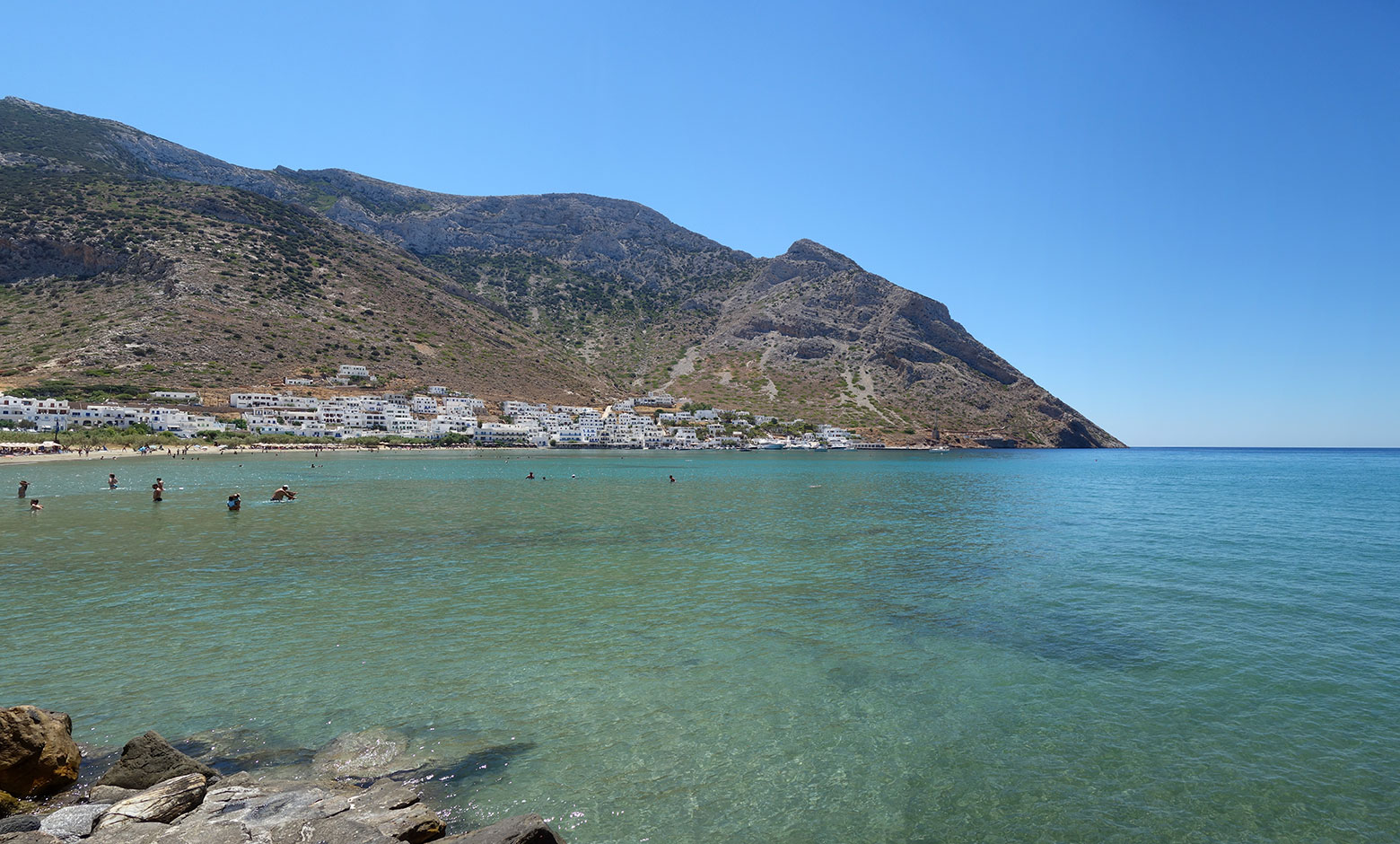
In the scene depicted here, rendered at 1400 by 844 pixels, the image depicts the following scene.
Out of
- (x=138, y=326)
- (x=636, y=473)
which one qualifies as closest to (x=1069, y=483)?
(x=636, y=473)

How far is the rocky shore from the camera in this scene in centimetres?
673

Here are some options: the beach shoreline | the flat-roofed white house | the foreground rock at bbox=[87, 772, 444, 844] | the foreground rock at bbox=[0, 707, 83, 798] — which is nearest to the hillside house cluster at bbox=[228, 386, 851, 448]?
the beach shoreline

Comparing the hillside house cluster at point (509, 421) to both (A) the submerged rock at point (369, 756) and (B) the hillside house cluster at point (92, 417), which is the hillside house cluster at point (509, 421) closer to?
(B) the hillside house cluster at point (92, 417)

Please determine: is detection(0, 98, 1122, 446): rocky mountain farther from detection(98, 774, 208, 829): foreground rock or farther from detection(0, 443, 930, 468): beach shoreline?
detection(98, 774, 208, 829): foreground rock

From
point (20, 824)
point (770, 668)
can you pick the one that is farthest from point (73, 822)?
point (770, 668)

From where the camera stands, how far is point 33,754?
812cm

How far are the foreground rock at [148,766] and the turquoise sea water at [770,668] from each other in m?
1.38

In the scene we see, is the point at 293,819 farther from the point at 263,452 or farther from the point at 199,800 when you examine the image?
the point at 263,452

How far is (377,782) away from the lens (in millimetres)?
Result: 8352

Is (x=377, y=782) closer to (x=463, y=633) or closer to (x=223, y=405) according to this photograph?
(x=463, y=633)

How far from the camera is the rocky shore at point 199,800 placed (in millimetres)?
6734

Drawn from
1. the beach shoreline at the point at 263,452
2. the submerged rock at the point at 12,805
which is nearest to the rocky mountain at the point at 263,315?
the beach shoreline at the point at 263,452

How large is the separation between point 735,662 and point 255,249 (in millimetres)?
156594

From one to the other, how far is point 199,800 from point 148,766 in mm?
1081
